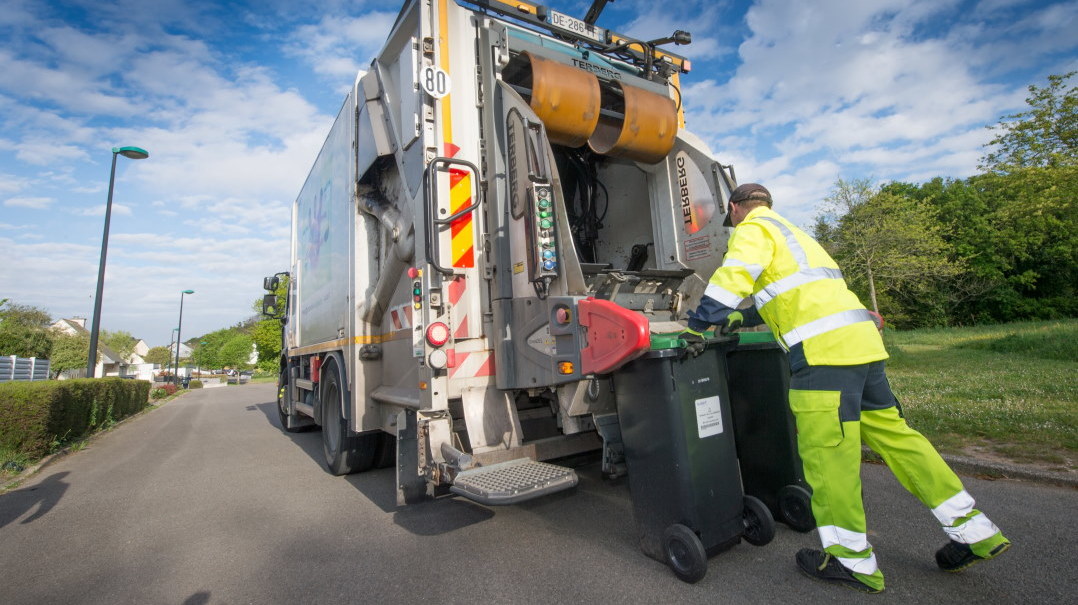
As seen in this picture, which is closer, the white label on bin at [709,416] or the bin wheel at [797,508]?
the white label on bin at [709,416]

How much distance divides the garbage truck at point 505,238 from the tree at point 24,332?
3613 cm

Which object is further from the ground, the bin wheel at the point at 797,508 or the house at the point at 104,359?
the house at the point at 104,359

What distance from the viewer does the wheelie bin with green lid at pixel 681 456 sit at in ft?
7.57

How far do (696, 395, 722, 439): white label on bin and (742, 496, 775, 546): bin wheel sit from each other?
0.51 meters

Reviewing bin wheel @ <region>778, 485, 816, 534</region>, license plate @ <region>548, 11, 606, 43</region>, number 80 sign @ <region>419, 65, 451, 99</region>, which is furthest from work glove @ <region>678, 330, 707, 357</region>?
license plate @ <region>548, 11, 606, 43</region>

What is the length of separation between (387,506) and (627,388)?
7.38 ft

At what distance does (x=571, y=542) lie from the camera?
2.88m

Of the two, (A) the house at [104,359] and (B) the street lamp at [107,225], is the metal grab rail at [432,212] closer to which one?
(B) the street lamp at [107,225]

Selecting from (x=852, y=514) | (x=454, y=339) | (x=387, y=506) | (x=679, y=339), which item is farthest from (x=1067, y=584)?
(x=387, y=506)

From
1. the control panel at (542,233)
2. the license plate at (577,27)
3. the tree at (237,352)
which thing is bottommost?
the control panel at (542,233)

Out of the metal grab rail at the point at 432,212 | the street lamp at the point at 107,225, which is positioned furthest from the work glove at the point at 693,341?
the street lamp at the point at 107,225

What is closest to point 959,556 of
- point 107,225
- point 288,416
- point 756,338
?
point 756,338

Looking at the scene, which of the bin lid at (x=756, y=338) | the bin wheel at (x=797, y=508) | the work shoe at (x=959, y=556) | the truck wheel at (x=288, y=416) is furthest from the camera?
the truck wheel at (x=288, y=416)

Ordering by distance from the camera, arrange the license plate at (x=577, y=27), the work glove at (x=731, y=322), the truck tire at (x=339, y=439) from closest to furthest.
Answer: the work glove at (x=731, y=322), the license plate at (x=577, y=27), the truck tire at (x=339, y=439)
